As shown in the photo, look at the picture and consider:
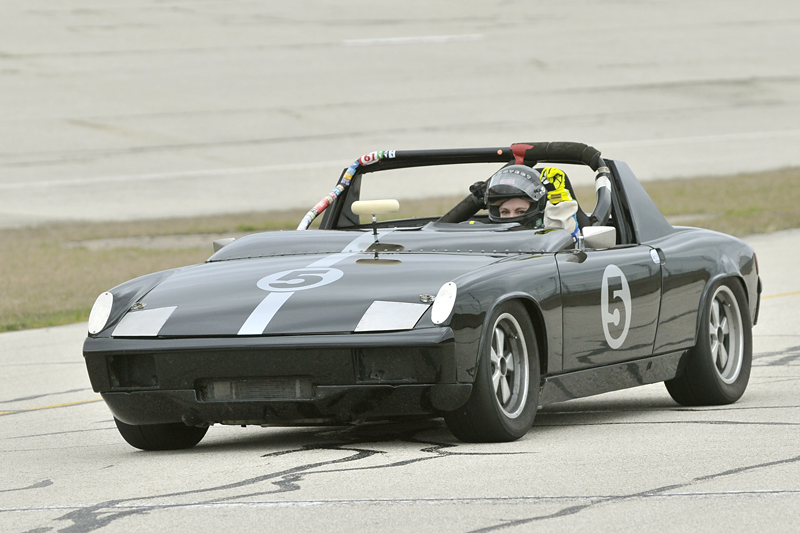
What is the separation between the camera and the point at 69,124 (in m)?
39.8

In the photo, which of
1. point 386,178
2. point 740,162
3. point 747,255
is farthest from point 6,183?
point 747,255

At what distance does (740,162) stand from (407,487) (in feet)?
103

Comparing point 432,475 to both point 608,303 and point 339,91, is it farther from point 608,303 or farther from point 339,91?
point 339,91

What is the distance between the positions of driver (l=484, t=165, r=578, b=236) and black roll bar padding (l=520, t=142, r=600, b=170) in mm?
469

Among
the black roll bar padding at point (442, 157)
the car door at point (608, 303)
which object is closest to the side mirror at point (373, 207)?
the black roll bar padding at point (442, 157)

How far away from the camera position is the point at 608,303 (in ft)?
23.0

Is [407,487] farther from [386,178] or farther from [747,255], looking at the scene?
[386,178]

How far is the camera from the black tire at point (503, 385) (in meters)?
6.03

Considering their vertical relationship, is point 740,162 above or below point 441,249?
below

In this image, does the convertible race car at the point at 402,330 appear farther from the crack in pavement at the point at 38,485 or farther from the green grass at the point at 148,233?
the green grass at the point at 148,233

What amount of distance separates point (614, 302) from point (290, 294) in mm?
1749

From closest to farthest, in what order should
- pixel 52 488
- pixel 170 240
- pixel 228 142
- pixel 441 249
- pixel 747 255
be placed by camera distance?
1. pixel 52 488
2. pixel 441 249
3. pixel 747 255
4. pixel 170 240
5. pixel 228 142

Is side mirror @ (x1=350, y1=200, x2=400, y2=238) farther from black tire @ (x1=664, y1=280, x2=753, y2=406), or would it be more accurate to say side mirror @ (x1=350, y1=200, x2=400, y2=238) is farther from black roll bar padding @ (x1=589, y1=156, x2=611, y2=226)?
black tire @ (x1=664, y1=280, x2=753, y2=406)

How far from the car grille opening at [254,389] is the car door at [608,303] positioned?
1378 millimetres
